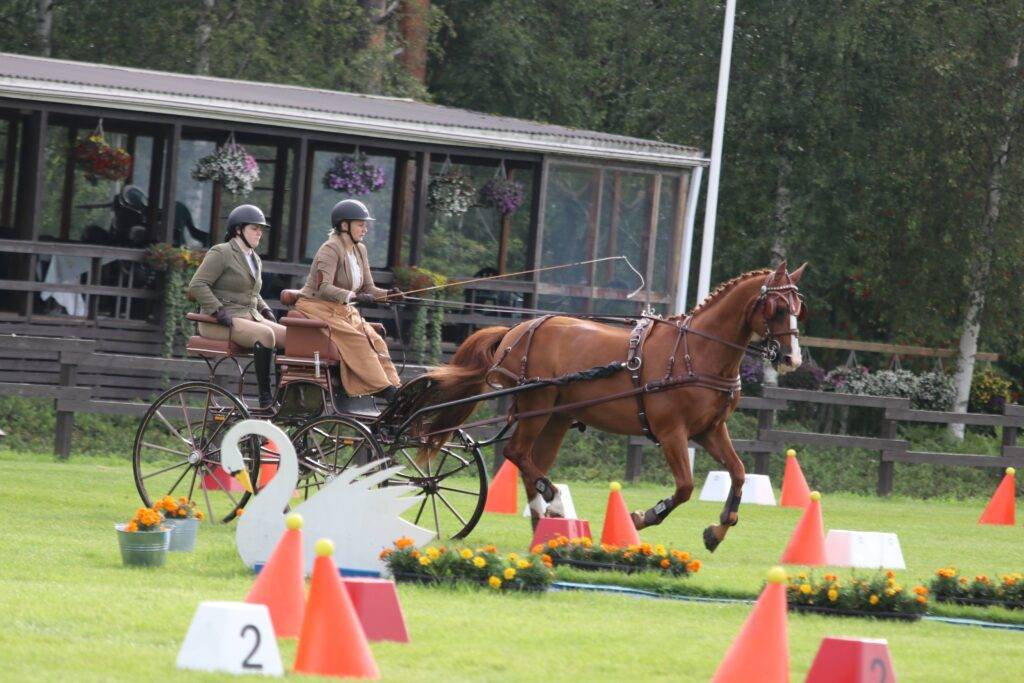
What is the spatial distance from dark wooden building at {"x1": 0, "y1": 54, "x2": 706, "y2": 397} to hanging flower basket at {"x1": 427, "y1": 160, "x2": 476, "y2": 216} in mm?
162

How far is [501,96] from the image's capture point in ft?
124

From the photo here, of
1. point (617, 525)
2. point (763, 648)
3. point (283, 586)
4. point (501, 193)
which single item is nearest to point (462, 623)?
point (283, 586)

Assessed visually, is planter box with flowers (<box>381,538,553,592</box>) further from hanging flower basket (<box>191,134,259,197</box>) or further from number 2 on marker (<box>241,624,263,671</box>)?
hanging flower basket (<box>191,134,259,197</box>)

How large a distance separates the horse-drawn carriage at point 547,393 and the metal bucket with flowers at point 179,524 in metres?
1.43

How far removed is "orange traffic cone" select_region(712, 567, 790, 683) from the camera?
7137 mm

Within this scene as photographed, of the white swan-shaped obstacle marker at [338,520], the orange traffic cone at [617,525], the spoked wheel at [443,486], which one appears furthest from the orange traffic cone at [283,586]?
the orange traffic cone at [617,525]

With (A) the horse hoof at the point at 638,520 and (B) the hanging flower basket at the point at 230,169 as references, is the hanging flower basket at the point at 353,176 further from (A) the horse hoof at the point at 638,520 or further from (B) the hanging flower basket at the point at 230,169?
(A) the horse hoof at the point at 638,520

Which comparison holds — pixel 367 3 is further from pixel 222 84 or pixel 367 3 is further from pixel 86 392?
pixel 86 392

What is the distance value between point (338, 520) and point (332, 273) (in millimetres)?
3447

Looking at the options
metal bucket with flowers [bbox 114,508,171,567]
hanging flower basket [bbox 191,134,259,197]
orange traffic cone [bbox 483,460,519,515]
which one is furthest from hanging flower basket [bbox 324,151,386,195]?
metal bucket with flowers [bbox 114,508,171,567]

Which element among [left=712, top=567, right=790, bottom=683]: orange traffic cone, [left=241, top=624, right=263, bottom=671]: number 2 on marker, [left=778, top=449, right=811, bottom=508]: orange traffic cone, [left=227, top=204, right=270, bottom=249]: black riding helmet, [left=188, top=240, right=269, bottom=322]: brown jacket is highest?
[left=227, top=204, right=270, bottom=249]: black riding helmet

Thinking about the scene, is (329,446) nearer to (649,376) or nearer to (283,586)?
(649,376)

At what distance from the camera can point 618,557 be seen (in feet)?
36.6

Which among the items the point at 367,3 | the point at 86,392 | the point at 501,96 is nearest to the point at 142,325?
the point at 86,392
